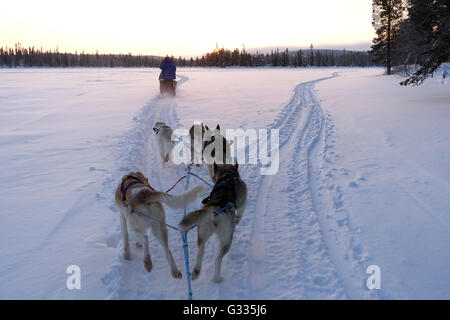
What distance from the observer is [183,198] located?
2924 millimetres

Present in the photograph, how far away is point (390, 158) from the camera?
629 cm

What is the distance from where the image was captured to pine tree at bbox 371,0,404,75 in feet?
109

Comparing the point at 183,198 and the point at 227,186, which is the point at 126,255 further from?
the point at 227,186

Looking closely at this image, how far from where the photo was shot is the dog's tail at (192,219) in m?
2.65

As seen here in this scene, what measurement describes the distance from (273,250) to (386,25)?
39.4 m

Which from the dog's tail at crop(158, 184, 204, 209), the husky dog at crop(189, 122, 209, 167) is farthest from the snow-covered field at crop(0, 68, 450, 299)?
the dog's tail at crop(158, 184, 204, 209)

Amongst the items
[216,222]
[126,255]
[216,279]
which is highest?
[216,222]

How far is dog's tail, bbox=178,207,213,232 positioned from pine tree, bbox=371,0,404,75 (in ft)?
123

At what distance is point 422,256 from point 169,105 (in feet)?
39.3

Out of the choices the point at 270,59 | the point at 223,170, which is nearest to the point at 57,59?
the point at 270,59

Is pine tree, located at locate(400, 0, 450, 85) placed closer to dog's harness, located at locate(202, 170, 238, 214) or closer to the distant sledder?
dog's harness, located at locate(202, 170, 238, 214)

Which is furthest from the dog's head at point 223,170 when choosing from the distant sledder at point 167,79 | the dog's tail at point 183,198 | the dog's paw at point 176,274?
the distant sledder at point 167,79

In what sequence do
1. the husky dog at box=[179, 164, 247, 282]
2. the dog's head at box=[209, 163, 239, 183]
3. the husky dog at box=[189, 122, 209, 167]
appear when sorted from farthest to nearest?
1. the husky dog at box=[189, 122, 209, 167]
2. the dog's head at box=[209, 163, 239, 183]
3. the husky dog at box=[179, 164, 247, 282]

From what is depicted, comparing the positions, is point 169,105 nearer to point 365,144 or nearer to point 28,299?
point 365,144
